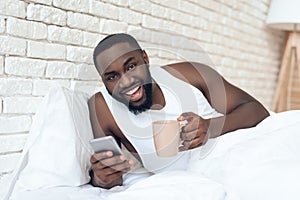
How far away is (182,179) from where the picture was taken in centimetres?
108

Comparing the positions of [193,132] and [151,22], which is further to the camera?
[151,22]

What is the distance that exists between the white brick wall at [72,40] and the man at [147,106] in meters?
0.15

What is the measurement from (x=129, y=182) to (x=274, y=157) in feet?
1.46

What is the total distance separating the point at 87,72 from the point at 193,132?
484 millimetres

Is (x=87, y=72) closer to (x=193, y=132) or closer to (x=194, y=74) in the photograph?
(x=194, y=74)

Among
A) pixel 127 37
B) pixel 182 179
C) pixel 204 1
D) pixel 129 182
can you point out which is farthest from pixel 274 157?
pixel 204 1

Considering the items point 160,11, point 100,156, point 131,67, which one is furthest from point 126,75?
point 160,11

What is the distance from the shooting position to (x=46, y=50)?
1.33 metres

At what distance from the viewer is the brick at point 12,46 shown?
1209mm

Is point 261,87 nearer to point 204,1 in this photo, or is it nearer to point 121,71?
point 204,1

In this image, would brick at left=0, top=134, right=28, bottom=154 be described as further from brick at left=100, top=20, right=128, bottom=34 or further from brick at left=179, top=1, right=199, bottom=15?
brick at left=179, top=1, right=199, bottom=15

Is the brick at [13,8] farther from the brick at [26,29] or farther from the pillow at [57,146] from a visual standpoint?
the pillow at [57,146]

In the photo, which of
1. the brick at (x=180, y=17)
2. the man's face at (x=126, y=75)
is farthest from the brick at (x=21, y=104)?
the brick at (x=180, y=17)

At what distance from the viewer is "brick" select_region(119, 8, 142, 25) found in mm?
1601
